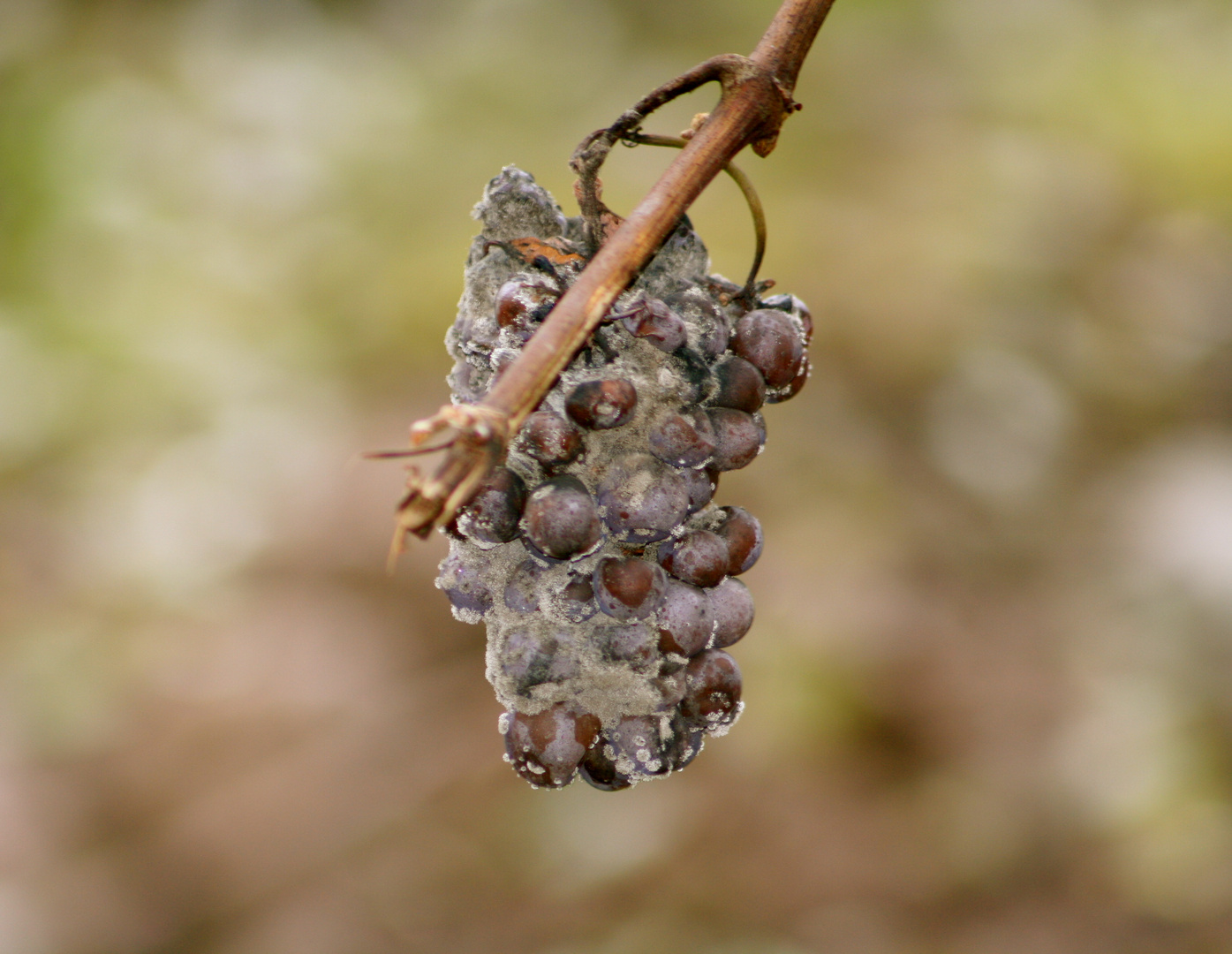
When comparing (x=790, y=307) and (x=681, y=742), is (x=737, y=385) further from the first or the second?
(x=681, y=742)

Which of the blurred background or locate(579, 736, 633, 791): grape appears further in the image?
the blurred background

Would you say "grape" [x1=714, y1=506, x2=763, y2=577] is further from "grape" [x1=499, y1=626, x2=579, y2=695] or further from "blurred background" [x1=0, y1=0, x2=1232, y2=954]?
"blurred background" [x1=0, y1=0, x2=1232, y2=954]

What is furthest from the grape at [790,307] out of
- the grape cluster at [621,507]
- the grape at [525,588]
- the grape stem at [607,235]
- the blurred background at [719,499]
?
the blurred background at [719,499]

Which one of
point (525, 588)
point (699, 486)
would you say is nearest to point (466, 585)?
point (525, 588)

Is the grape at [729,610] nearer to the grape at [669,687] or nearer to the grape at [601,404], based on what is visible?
the grape at [669,687]

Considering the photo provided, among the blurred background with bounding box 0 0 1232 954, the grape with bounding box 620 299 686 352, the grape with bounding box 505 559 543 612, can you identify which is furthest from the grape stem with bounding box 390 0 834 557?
the blurred background with bounding box 0 0 1232 954

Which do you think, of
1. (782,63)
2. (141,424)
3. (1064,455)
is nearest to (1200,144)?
(1064,455)
